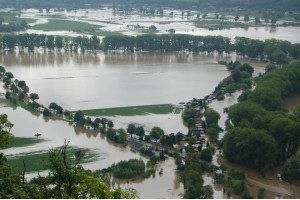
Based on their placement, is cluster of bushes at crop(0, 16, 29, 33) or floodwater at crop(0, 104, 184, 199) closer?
floodwater at crop(0, 104, 184, 199)

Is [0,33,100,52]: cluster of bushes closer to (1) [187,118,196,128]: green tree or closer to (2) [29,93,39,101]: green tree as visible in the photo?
(2) [29,93,39,101]: green tree

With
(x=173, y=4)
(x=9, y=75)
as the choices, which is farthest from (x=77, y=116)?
(x=173, y=4)

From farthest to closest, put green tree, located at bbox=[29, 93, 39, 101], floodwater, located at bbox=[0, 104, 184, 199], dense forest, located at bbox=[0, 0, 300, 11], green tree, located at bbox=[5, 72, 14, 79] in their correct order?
dense forest, located at bbox=[0, 0, 300, 11]
green tree, located at bbox=[5, 72, 14, 79]
green tree, located at bbox=[29, 93, 39, 101]
floodwater, located at bbox=[0, 104, 184, 199]

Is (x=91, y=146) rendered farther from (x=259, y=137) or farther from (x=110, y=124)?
(x=259, y=137)

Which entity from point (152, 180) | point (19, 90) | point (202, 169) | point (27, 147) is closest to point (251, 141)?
point (202, 169)

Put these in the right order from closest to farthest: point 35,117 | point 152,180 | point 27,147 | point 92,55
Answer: point 152,180
point 27,147
point 35,117
point 92,55

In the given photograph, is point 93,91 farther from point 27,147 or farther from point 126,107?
point 27,147

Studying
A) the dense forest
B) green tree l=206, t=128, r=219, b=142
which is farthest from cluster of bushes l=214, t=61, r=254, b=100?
the dense forest
